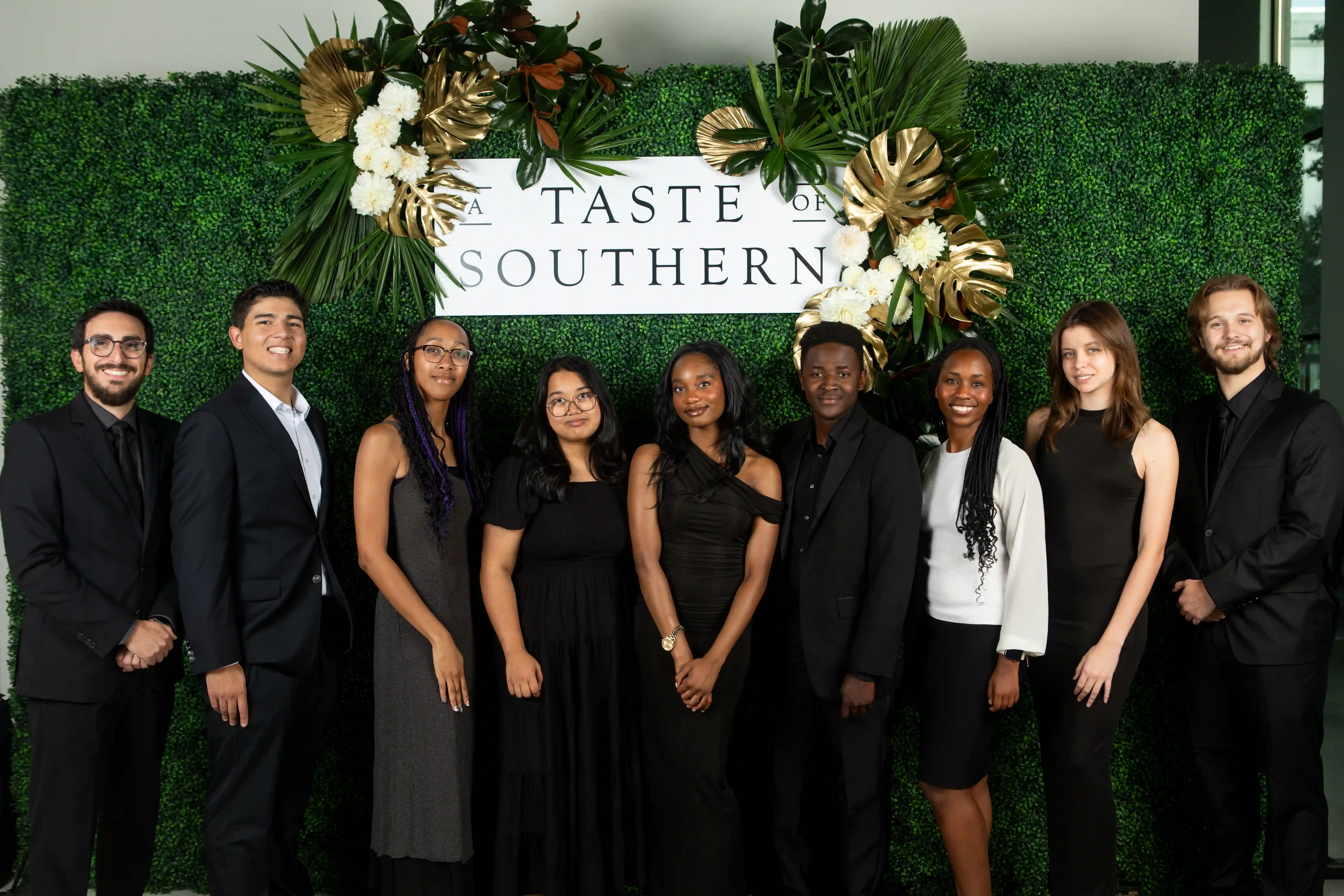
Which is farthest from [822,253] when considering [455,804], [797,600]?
[455,804]

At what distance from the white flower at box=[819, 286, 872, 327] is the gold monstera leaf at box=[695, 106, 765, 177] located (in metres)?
0.56

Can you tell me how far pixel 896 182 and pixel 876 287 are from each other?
1.17 feet

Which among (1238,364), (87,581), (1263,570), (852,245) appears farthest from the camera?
(852,245)

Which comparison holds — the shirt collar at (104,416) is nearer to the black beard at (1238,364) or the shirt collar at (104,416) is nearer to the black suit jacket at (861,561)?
the black suit jacket at (861,561)

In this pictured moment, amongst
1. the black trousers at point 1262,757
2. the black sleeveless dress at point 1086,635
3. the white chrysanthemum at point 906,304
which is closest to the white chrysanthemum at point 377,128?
the white chrysanthemum at point 906,304

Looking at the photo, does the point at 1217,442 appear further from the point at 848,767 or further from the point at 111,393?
the point at 111,393

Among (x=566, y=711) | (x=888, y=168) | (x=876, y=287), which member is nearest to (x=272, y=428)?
(x=566, y=711)

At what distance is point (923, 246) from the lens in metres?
3.12

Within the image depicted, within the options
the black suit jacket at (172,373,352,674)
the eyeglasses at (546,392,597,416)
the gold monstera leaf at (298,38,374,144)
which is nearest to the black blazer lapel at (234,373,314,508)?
the black suit jacket at (172,373,352,674)

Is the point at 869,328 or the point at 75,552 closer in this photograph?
the point at 75,552

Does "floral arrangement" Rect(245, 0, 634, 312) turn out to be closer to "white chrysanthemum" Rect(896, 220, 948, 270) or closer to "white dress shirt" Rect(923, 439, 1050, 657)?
"white chrysanthemum" Rect(896, 220, 948, 270)

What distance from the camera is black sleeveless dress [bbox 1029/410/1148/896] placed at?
8.74ft

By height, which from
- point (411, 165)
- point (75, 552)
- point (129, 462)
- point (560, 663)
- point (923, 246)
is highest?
point (411, 165)

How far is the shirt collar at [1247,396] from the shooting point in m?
2.82
